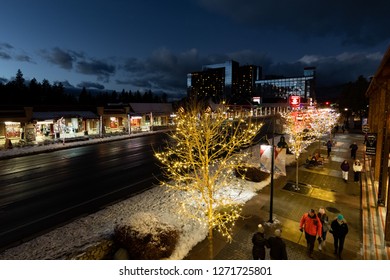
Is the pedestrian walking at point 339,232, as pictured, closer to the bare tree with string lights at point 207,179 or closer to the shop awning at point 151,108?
the bare tree with string lights at point 207,179

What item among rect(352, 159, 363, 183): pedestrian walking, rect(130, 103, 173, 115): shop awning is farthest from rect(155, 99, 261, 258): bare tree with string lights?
rect(130, 103, 173, 115): shop awning

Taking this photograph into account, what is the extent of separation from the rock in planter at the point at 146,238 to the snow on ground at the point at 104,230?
1.25ft

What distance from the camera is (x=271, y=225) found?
952 centimetres

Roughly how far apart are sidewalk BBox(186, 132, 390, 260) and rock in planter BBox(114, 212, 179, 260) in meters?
0.91

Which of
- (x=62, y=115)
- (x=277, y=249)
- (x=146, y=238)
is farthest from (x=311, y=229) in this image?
(x=62, y=115)

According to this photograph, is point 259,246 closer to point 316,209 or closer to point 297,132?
point 316,209

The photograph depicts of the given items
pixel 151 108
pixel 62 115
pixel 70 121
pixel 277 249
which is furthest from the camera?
pixel 151 108

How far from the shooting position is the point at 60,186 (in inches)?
Answer: 576

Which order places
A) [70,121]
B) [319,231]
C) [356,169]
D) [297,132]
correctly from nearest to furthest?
[319,231] → [356,169] → [297,132] → [70,121]

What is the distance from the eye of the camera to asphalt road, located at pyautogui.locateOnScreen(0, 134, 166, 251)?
406 inches

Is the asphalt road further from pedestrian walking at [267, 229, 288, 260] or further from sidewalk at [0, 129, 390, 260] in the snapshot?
pedestrian walking at [267, 229, 288, 260]

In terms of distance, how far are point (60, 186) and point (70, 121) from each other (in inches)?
1111

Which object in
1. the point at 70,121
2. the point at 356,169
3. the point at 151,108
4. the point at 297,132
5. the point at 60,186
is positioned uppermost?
the point at 151,108

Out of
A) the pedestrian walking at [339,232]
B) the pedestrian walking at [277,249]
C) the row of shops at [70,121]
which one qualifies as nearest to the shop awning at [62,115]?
the row of shops at [70,121]
